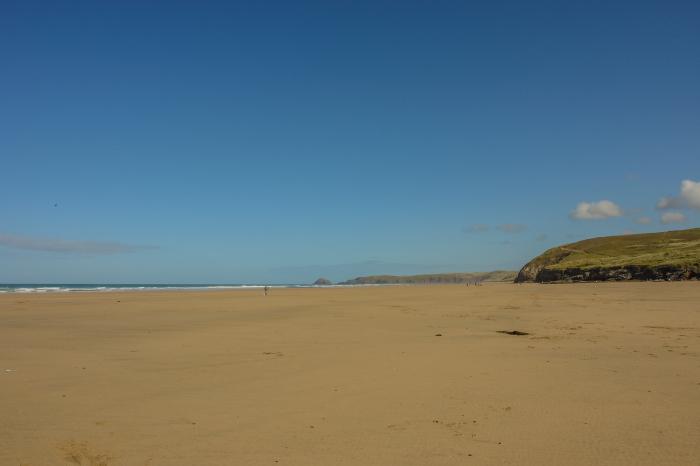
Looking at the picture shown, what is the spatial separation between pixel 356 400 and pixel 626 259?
64489 mm

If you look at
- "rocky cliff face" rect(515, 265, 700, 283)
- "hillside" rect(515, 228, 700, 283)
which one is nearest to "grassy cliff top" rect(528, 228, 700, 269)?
"hillside" rect(515, 228, 700, 283)

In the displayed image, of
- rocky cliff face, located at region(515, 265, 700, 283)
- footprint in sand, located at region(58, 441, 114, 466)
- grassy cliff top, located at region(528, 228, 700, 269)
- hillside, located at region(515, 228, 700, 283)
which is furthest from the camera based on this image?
grassy cliff top, located at region(528, 228, 700, 269)

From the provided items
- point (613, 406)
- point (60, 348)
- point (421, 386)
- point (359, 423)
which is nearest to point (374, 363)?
point (421, 386)

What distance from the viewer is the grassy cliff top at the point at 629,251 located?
181 feet

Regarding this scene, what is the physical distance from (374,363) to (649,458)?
204 inches

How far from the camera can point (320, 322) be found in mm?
16797

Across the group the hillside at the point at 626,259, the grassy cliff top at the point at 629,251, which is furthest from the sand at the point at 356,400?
the grassy cliff top at the point at 629,251

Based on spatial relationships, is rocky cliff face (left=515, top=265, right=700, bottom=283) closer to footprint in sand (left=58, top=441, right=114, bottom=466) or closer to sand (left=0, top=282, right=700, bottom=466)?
sand (left=0, top=282, right=700, bottom=466)

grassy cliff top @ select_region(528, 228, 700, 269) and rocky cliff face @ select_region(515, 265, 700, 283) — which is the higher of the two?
grassy cliff top @ select_region(528, 228, 700, 269)

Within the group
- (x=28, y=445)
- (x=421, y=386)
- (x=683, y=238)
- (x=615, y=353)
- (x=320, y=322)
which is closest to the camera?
(x=28, y=445)

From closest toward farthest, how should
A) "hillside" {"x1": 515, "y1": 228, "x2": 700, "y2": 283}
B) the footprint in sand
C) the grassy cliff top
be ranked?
the footprint in sand
"hillside" {"x1": 515, "y1": 228, "x2": 700, "y2": 283}
the grassy cliff top

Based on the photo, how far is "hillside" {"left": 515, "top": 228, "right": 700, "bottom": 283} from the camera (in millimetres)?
49438

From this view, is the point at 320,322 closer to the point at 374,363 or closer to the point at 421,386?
the point at 374,363

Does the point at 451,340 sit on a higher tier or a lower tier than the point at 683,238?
lower
